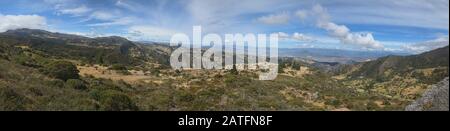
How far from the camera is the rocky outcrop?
26.9 ft

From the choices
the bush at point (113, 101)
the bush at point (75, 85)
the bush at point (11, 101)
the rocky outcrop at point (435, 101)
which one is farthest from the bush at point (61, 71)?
the rocky outcrop at point (435, 101)

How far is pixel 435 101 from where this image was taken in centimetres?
857

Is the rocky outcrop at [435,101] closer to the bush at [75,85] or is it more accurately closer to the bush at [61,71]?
the bush at [75,85]

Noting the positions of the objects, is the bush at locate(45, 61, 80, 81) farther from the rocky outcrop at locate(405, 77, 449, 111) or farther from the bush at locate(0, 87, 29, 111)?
the rocky outcrop at locate(405, 77, 449, 111)

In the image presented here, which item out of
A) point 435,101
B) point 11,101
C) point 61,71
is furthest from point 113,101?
point 435,101

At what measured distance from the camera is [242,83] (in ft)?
91.6

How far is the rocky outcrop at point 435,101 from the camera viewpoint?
8199 mm

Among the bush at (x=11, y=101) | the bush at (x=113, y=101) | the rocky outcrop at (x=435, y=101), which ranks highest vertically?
the rocky outcrop at (x=435, y=101)

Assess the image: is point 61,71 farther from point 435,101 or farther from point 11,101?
point 435,101

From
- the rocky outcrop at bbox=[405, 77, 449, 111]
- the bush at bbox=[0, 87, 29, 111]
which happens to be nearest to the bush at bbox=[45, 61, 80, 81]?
the bush at bbox=[0, 87, 29, 111]

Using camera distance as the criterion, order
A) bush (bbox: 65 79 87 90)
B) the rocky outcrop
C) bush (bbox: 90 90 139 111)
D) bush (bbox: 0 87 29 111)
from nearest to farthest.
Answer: the rocky outcrop < bush (bbox: 0 87 29 111) < bush (bbox: 90 90 139 111) < bush (bbox: 65 79 87 90)
